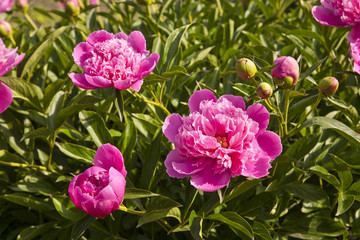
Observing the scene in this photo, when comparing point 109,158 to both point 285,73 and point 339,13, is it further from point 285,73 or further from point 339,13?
point 339,13

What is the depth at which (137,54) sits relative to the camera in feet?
3.37

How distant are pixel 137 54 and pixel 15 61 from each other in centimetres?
28

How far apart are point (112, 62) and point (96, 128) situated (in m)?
0.22

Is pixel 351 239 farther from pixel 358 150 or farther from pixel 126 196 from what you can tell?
pixel 126 196

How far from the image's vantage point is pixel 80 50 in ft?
3.46

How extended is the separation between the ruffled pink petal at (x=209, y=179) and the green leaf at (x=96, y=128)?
34cm

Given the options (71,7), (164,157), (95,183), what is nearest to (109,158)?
(95,183)

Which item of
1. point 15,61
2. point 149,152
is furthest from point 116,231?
point 15,61

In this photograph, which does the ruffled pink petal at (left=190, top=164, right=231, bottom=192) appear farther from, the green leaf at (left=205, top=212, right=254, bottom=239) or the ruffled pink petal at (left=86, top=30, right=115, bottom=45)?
the ruffled pink petal at (left=86, top=30, right=115, bottom=45)

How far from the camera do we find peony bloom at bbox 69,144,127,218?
2.63ft

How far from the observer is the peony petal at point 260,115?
0.86 meters

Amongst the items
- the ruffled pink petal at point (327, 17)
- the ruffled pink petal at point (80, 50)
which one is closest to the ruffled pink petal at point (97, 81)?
the ruffled pink petal at point (80, 50)

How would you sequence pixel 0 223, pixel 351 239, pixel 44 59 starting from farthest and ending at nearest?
pixel 44 59 → pixel 0 223 → pixel 351 239

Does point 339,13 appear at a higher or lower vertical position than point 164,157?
higher
